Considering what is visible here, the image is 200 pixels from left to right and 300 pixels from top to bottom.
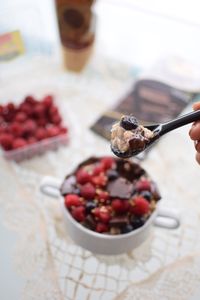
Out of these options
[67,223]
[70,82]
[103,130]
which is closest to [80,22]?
[70,82]

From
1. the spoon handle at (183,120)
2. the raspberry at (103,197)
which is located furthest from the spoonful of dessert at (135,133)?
the raspberry at (103,197)

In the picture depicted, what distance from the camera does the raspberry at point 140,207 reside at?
1.86 feet

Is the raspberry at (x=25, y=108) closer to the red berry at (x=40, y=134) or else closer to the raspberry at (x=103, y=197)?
the red berry at (x=40, y=134)

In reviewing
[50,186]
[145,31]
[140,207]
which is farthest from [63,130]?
[145,31]

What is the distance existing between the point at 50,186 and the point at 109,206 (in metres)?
0.11

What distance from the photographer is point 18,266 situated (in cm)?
59

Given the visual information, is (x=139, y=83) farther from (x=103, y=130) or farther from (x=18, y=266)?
(x=18, y=266)

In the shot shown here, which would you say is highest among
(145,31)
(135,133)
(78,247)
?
(135,133)

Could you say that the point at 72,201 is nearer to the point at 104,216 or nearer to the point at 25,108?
the point at 104,216

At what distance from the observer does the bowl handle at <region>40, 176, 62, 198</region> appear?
628 millimetres

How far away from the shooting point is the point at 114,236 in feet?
1.81

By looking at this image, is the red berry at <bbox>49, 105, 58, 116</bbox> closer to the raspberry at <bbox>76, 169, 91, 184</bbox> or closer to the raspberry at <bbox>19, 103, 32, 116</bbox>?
the raspberry at <bbox>19, 103, 32, 116</bbox>

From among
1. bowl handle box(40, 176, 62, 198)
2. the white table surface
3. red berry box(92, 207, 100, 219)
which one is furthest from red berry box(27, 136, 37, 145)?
the white table surface

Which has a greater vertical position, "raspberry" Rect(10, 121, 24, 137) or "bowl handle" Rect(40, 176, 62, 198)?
"raspberry" Rect(10, 121, 24, 137)
